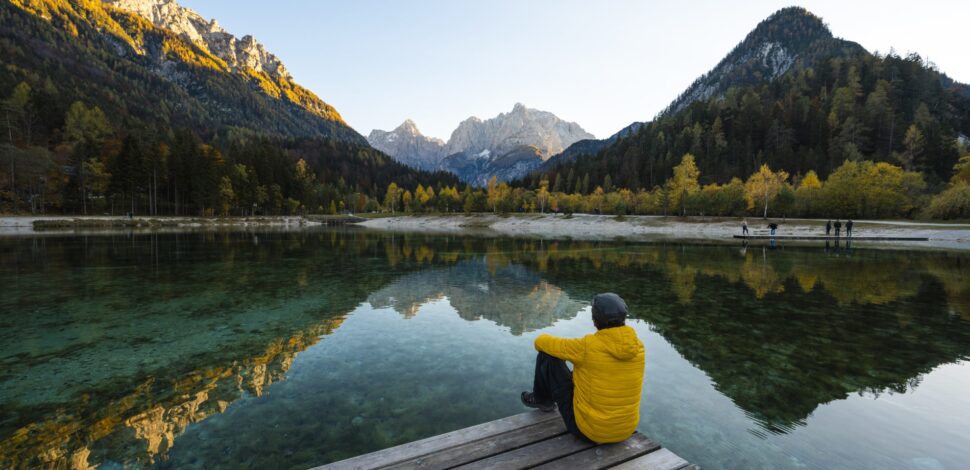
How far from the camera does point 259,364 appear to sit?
952cm

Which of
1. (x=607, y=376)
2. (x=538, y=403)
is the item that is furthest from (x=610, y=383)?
(x=538, y=403)

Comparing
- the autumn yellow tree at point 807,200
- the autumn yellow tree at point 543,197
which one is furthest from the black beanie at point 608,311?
the autumn yellow tree at point 543,197

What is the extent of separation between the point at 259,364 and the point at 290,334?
7.99 feet

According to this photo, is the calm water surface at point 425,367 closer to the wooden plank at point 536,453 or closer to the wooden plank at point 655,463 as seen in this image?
the wooden plank at point 655,463

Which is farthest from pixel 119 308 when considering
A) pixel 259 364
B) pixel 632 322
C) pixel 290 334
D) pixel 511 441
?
pixel 632 322

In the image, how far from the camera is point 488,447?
14.1ft

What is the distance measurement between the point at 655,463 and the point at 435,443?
7.82 ft

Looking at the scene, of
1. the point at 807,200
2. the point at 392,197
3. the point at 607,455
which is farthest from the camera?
the point at 392,197

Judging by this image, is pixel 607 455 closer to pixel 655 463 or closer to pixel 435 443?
pixel 655 463

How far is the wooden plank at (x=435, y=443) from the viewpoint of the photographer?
12.8ft

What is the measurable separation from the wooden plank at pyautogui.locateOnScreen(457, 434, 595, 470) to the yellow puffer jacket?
20 centimetres

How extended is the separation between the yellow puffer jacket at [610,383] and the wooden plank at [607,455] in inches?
3.7

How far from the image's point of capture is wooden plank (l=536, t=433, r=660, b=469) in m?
3.96

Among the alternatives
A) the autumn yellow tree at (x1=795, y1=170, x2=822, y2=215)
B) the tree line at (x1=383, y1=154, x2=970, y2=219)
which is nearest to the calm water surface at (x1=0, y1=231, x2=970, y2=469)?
the tree line at (x1=383, y1=154, x2=970, y2=219)
